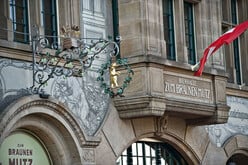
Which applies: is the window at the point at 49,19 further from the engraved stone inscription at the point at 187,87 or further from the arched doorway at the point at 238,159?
the arched doorway at the point at 238,159

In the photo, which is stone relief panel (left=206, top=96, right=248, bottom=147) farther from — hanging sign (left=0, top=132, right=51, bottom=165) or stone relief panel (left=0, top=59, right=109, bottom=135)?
hanging sign (left=0, top=132, right=51, bottom=165)

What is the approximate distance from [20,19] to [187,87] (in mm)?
4713

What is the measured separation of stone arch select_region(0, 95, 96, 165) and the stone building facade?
0.02m

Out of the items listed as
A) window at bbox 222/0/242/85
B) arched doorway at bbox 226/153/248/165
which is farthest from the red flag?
arched doorway at bbox 226/153/248/165

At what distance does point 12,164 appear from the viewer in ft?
53.8

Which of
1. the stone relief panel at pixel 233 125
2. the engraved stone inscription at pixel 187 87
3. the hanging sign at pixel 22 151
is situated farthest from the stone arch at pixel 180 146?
the hanging sign at pixel 22 151

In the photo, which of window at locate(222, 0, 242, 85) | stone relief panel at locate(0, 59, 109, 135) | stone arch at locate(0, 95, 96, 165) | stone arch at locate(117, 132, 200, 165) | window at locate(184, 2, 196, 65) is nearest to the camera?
stone arch at locate(0, 95, 96, 165)

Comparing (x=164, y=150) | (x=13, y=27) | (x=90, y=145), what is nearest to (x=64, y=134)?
(x=90, y=145)

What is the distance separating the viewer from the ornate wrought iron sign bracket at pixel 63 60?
635 inches

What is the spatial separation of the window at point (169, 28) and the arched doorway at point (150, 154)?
7.22 feet

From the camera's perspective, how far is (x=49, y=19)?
59.1ft

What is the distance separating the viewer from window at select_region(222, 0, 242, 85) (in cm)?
2333

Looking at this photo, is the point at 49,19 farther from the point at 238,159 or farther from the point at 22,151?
the point at 238,159

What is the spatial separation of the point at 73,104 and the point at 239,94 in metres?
6.85
